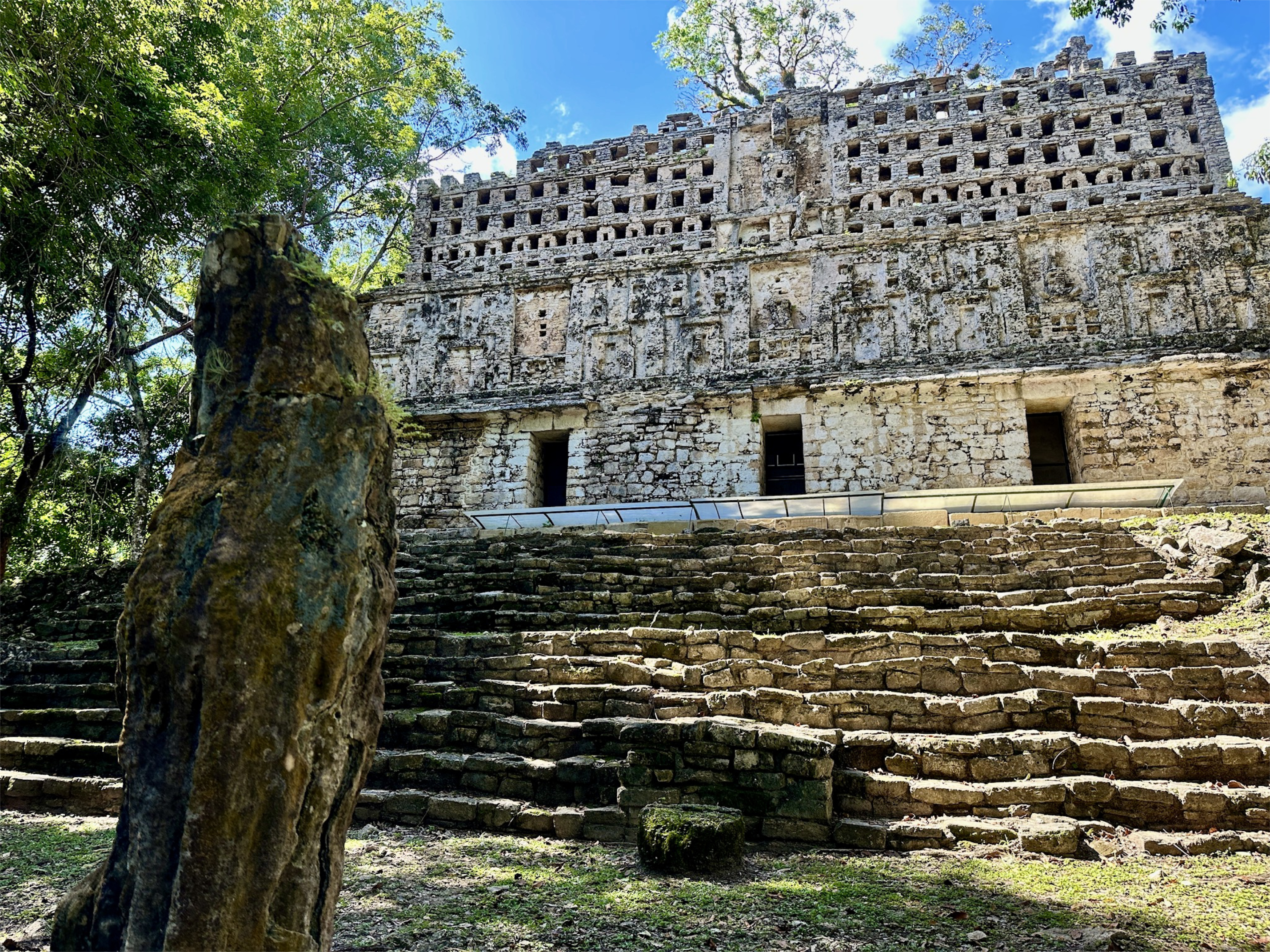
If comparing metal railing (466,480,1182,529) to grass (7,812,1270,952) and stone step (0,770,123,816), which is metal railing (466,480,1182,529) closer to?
grass (7,812,1270,952)

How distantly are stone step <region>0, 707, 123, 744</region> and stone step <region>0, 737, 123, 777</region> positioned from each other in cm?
16

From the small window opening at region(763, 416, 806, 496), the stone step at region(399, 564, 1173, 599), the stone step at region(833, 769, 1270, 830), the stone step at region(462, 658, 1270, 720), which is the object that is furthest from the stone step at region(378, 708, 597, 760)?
the small window opening at region(763, 416, 806, 496)

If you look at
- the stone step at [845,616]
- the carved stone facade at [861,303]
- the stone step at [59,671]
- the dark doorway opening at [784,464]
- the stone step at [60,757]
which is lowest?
the stone step at [60,757]

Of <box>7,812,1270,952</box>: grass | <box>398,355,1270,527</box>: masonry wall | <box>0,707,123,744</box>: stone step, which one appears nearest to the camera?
<box>7,812,1270,952</box>: grass

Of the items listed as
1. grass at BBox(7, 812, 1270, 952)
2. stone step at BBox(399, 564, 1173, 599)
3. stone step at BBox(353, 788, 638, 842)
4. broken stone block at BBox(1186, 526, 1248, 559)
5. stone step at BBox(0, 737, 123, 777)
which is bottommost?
grass at BBox(7, 812, 1270, 952)

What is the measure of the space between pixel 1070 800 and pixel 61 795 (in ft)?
24.2

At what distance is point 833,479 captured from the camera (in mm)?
14133

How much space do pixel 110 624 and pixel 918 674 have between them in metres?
8.80

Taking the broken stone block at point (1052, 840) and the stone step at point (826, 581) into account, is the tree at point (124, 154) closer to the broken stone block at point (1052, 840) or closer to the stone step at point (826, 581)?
the stone step at point (826, 581)

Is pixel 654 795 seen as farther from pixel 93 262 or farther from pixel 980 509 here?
pixel 93 262

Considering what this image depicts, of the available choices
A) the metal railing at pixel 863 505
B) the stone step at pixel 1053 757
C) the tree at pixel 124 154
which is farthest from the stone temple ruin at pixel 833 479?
the tree at pixel 124 154

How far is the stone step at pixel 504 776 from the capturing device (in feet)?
19.0

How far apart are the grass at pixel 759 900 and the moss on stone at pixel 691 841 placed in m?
0.10

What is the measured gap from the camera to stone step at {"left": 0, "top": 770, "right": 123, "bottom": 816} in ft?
20.6
